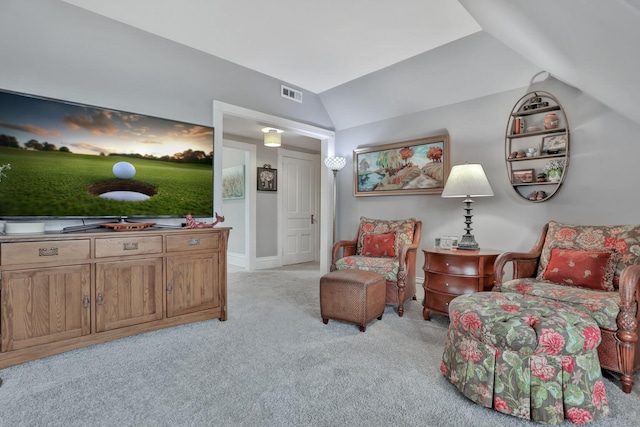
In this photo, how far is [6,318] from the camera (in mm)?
2018

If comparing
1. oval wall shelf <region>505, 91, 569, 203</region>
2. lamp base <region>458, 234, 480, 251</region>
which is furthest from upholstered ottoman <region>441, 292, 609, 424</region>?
oval wall shelf <region>505, 91, 569, 203</region>

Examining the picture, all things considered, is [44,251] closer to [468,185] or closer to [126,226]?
[126,226]

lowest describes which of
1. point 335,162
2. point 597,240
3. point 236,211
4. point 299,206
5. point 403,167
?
point 597,240

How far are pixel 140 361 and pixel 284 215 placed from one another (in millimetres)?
3996

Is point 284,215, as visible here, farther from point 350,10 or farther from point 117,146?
point 350,10

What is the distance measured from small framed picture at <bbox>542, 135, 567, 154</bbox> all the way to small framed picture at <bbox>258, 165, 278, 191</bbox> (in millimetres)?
4034

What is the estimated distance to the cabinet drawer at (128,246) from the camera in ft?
7.84

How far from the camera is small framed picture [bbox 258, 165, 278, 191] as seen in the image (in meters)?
5.63

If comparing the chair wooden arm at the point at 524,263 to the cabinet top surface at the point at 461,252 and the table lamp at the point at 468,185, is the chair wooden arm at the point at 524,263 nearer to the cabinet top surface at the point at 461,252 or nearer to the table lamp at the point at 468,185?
the cabinet top surface at the point at 461,252

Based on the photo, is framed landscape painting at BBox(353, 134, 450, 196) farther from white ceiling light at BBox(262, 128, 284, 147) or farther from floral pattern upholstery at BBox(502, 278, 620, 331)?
floral pattern upholstery at BBox(502, 278, 620, 331)

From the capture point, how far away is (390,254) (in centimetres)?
357

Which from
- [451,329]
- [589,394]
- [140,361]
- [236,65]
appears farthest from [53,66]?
[589,394]

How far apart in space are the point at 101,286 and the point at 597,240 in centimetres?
367

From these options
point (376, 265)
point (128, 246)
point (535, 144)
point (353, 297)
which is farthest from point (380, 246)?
point (128, 246)
